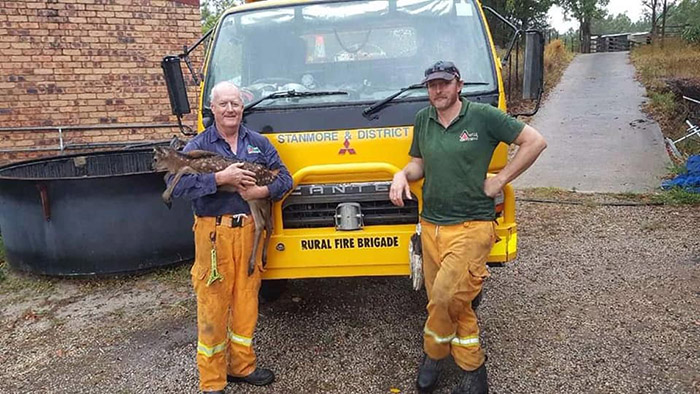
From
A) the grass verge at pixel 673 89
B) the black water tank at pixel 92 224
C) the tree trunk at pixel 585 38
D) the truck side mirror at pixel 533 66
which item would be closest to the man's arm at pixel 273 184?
the truck side mirror at pixel 533 66

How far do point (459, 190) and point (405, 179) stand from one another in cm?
31

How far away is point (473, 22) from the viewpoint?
3.99 metres

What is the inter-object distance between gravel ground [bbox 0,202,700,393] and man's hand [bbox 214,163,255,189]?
1.31 m

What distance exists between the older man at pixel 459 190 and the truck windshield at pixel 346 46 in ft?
2.59

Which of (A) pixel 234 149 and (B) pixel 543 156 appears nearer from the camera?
(A) pixel 234 149

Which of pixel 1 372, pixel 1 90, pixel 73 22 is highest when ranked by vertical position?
pixel 73 22

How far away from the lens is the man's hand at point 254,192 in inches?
122

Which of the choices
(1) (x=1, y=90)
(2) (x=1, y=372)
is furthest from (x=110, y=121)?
(2) (x=1, y=372)

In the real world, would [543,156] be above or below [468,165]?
below

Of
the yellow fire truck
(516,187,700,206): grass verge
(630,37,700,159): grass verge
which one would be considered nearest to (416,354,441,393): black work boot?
the yellow fire truck

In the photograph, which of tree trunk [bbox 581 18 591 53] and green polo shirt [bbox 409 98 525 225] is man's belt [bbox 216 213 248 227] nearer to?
green polo shirt [bbox 409 98 525 225]

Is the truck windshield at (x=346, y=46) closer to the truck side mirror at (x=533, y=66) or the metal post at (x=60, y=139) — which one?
the truck side mirror at (x=533, y=66)

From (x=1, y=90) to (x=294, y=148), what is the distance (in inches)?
247

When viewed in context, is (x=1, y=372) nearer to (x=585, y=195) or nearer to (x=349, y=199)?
(x=349, y=199)
